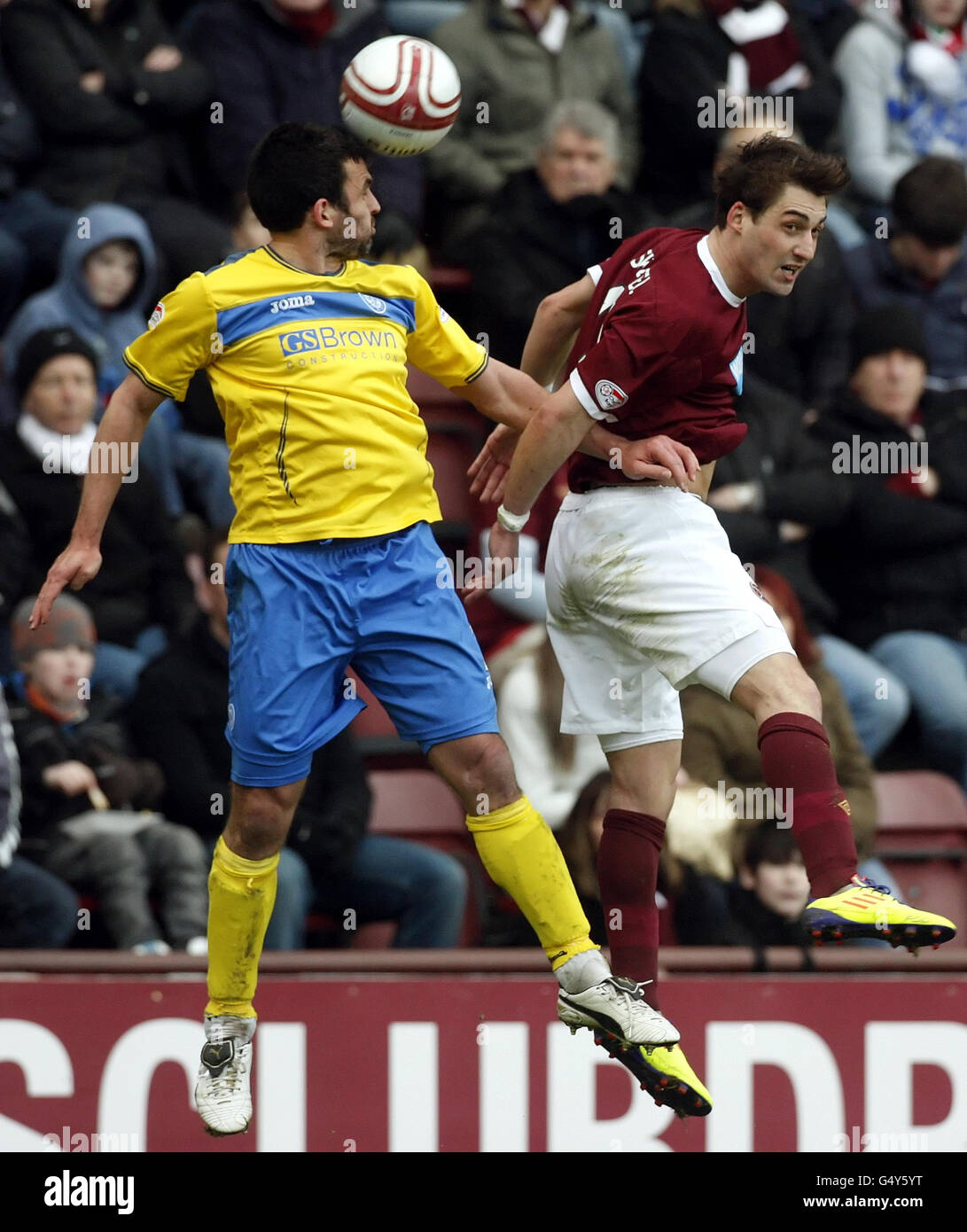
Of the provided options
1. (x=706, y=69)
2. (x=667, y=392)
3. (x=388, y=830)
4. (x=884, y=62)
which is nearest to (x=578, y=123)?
(x=706, y=69)

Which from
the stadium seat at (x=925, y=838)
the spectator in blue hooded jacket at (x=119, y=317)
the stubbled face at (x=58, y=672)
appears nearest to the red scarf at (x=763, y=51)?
the spectator in blue hooded jacket at (x=119, y=317)

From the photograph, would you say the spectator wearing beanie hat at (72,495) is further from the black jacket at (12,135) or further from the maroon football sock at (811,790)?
the maroon football sock at (811,790)

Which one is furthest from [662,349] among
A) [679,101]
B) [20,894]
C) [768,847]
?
[679,101]

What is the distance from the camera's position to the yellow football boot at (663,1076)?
508cm

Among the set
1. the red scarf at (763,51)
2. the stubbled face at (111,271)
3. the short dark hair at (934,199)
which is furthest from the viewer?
the red scarf at (763,51)

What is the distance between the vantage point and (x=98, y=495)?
5.10m

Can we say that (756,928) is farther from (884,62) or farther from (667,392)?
(884,62)

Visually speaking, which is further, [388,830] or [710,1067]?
[388,830]

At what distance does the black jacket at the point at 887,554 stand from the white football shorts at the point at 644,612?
3186 mm

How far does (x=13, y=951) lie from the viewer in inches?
260

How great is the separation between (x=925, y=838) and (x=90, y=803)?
125 inches

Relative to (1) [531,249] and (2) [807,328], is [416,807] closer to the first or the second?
(1) [531,249]

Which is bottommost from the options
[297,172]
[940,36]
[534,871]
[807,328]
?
[534,871]

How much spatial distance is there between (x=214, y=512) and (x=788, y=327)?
2.53m
